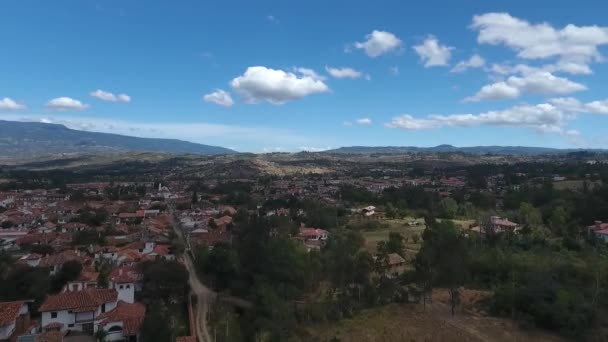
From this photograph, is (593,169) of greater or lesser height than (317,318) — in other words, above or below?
above

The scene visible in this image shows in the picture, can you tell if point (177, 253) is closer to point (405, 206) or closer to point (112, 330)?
point (112, 330)

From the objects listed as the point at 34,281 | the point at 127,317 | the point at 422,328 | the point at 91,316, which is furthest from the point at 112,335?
the point at 422,328

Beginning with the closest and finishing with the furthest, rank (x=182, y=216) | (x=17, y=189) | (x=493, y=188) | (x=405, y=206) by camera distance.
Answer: (x=182, y=216)
(x=405, y=206)
(x=493, y=188)
(x=17, y=189)

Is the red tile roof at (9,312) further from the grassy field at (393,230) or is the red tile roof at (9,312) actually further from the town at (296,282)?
the grassy field at (393,230)

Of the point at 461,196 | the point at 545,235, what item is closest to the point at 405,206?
the point at 461,196

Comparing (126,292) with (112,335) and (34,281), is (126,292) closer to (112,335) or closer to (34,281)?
(112,335)
